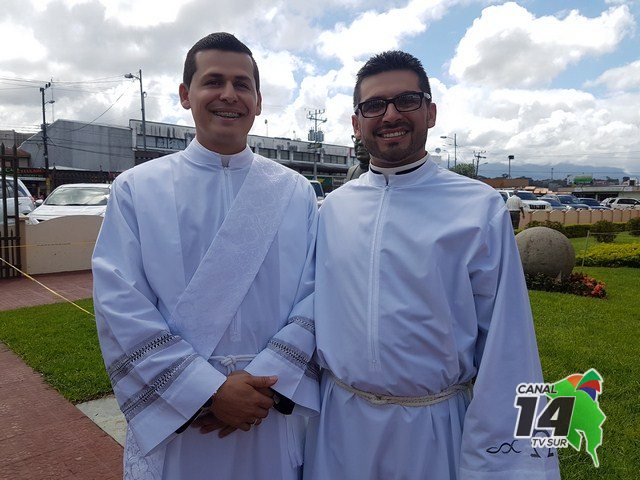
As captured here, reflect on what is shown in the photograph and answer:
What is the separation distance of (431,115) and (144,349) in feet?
4.72

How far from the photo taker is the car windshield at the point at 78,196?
12266mm

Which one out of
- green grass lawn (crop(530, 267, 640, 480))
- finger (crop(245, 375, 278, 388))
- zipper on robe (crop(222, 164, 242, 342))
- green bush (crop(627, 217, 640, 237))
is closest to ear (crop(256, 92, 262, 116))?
zipper on robe (crop(222, 164, 242, 342))

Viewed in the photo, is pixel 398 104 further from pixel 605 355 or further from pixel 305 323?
pixel 605 355

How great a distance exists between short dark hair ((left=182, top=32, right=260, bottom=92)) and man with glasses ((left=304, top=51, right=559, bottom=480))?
0.57 meters

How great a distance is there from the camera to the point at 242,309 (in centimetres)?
206

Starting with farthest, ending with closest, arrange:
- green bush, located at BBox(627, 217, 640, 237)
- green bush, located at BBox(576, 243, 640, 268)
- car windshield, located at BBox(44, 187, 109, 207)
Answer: green bush, located at BBox(627, 217, 640, 237) → car windshield, located at BBox(44, 187, 109, 207) → green bush, located at BBox(576, 243, 640, 268)

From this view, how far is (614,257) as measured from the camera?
12.2 metres

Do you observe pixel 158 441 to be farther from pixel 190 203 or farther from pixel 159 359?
pixel 190 203

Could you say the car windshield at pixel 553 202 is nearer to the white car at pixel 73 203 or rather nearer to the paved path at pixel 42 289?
the white car at pixel 73 203

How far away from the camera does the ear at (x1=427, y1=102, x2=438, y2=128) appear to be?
2.13 metres

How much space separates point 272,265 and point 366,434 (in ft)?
2.43

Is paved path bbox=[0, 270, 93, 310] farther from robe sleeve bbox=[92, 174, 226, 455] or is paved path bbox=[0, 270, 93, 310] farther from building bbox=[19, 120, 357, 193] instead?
building bbox=[19, 120, 357, 193]

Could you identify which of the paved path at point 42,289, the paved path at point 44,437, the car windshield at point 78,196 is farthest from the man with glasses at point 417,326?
the car windshield at point 78,196

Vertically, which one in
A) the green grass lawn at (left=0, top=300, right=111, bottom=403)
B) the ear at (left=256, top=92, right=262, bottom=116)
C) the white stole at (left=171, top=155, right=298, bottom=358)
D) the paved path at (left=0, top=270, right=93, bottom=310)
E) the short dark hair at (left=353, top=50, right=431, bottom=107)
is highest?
the short dark hair at (left=353, top=50, right=431, bottom=107)
